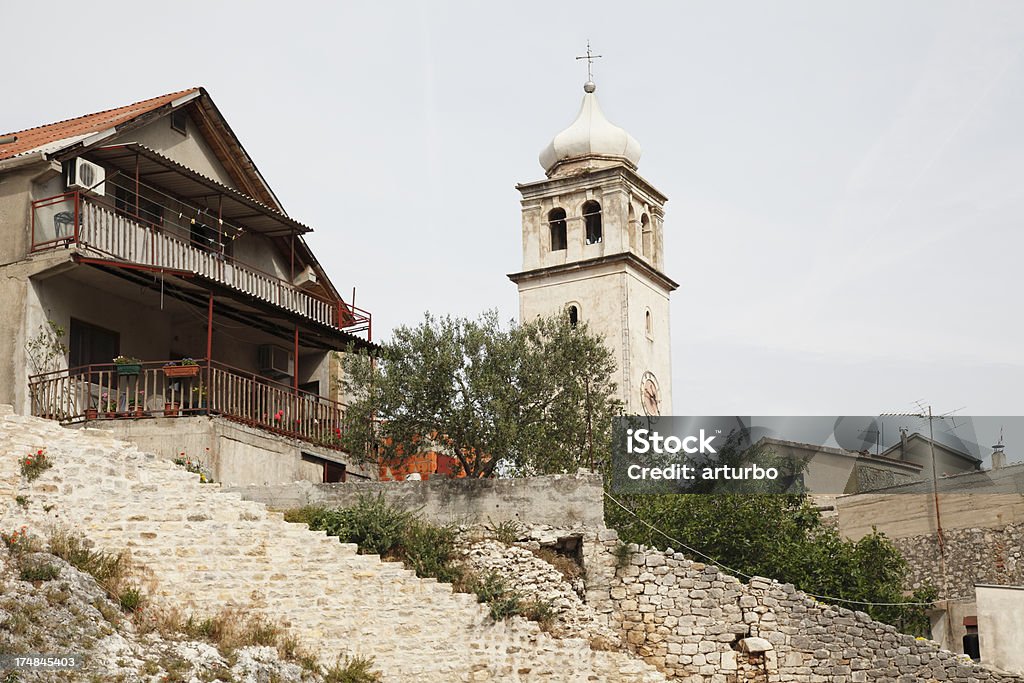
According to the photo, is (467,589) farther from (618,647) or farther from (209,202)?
(209,202)

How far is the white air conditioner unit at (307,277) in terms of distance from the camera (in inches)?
1422

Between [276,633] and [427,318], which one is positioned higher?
[427,318]

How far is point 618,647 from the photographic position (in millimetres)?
23984

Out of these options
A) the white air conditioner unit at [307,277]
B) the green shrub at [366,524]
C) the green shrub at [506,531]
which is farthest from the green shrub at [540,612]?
the white air conditioner unit at [307,277]

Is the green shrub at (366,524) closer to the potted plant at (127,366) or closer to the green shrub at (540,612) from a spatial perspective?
the green shrub at (540,612)

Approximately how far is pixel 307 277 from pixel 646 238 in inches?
859

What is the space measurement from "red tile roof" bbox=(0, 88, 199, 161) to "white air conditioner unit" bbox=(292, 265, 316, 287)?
5.39 metres

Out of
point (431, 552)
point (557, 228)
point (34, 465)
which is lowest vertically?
point (431, 552)

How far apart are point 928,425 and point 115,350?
72.7ft

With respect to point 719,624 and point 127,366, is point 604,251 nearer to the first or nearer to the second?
point 127,366

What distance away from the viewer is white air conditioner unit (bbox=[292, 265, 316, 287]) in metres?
36.1

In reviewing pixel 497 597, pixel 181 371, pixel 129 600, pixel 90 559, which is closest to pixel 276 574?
pixel 129 600

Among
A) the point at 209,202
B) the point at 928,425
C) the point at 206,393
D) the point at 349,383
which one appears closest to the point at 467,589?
the point at 206,393

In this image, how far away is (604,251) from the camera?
175 ft
